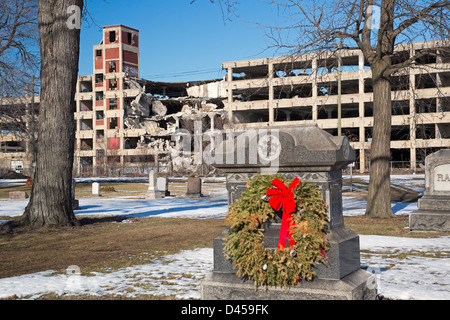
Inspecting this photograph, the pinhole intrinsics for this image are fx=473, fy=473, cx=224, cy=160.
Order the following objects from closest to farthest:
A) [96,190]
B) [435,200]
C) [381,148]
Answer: [435,200]
[381,148]
[96,190]

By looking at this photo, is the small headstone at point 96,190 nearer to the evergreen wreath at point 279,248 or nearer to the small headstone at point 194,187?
the small headstone at point 194,187

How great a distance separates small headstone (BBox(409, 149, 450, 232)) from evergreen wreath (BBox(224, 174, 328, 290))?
7.95 meters

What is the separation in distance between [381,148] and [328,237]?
10.3 meters

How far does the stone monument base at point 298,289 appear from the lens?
4.83 metres

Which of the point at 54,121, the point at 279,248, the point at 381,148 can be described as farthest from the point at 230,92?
the point at 279,248

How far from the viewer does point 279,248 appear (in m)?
5.04

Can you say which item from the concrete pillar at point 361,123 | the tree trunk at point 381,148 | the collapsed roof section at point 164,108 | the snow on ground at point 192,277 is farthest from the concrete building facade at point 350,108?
the snow on ground at point 192,277

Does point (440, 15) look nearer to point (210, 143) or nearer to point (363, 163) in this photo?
point (363, 163)

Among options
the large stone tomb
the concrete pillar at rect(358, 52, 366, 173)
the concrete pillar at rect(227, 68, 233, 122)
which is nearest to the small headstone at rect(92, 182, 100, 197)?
the large stone tomb

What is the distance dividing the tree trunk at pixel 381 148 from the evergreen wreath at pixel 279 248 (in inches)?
399

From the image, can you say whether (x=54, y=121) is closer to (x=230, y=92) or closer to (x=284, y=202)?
(x=284, y=202)

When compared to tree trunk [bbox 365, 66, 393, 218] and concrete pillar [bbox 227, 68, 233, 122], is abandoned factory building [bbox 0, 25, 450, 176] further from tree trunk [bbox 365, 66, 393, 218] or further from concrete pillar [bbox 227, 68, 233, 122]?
tree trunk [bbox 365, 66, 393, 218]

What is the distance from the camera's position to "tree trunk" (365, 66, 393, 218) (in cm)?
1454
